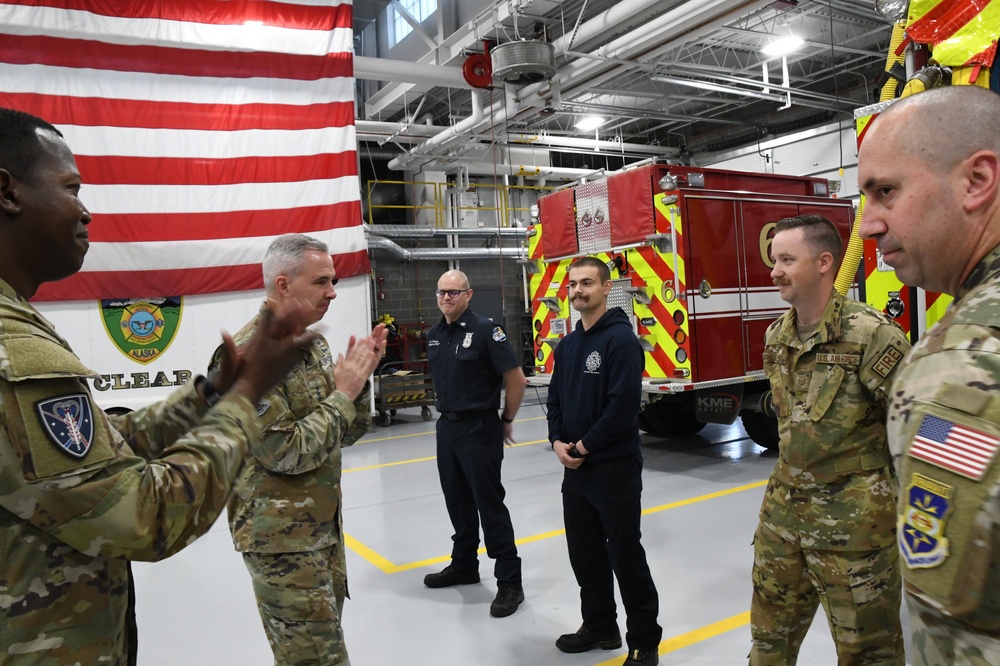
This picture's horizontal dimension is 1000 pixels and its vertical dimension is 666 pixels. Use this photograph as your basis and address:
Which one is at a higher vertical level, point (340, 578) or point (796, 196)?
point (796, 196)

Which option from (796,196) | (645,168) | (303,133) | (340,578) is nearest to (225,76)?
(303,133)

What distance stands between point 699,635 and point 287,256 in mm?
2879

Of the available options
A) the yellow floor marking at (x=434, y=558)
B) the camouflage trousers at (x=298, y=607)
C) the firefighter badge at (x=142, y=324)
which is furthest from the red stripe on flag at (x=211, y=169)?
the camouflage trousers at (x=298, y=607)

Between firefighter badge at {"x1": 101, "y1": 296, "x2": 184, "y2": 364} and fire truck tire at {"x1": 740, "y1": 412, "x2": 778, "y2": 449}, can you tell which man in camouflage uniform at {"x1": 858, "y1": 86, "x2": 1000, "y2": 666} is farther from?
firefighter badge at {"x1": 101, "y1": 296, "x2": 184, "y2": 364}

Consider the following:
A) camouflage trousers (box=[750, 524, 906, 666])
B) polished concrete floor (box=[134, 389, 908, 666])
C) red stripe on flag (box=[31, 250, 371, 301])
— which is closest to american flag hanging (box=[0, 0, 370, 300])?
red stripe on flag (box=[31, 250, 371, 301])

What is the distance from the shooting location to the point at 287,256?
2.65 meters

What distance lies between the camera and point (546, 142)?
51.2 ft

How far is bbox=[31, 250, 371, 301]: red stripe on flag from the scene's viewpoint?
23.9 ft

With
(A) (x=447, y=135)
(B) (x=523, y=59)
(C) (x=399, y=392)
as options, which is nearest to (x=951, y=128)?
(B) (x=523, y=59)

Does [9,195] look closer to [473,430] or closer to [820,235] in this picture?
[820,235]

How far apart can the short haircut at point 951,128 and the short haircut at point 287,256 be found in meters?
2.01

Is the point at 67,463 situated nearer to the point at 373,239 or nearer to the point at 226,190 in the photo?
the point at 226,190

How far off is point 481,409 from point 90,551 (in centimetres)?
328

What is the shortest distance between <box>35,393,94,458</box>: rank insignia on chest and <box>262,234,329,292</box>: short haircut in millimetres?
1478
